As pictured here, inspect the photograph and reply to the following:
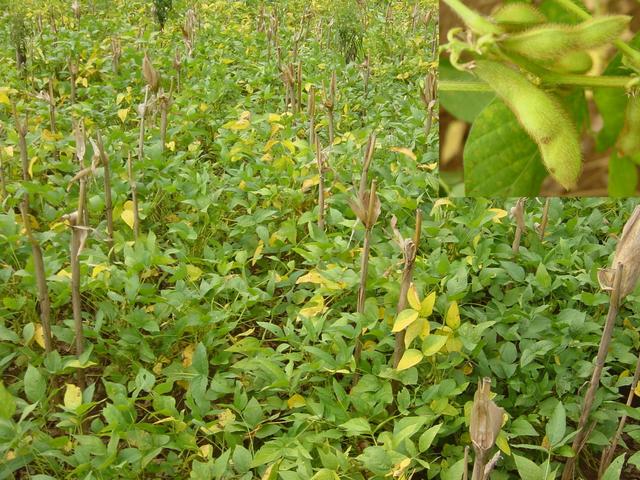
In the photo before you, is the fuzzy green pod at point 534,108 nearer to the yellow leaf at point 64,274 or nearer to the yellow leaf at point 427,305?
the yellow leaf at point 427,305

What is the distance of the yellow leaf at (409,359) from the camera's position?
Result: 48.2 inches

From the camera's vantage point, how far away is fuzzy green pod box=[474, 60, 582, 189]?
84cm

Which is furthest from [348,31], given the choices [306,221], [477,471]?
[477,471]

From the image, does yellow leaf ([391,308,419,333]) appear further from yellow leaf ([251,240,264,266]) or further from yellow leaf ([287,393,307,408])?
yellow leaf ([251,240,264,266])

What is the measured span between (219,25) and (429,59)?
127 centimetres

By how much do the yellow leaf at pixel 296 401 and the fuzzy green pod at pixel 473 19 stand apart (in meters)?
0.74

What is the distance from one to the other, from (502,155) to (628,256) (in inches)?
8.2

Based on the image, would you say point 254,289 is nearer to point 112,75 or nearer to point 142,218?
point 142,218

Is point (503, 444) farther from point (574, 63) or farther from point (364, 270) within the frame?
point (574, 63)

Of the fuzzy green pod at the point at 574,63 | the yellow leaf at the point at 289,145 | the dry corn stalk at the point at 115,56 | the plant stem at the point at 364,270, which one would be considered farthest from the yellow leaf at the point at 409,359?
the dry corn stalk at the point at 115,56

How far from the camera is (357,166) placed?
201cm

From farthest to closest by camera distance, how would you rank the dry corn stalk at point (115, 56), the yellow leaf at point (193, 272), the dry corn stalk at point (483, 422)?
the dry corn stalk at point (115, 56)
the yellow leaf at point (193, 272)
the dry corn stalk at point (483, 422)

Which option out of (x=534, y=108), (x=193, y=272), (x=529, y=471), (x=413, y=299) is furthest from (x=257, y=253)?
(x=534, y=108)

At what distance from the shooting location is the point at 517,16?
83 centimetres
